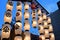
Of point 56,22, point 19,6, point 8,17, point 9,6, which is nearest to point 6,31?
point 8,17

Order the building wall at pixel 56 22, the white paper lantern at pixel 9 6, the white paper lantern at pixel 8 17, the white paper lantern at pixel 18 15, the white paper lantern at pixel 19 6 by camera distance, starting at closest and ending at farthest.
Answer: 1. the white paper lantern at pixel 8 17
2. the white paper lantern at pixel 18 15
3. the white paper lantern at pixel 9 6
4. the white paper lantern at pixel 19 6
5. the building wall at pixel 56 22

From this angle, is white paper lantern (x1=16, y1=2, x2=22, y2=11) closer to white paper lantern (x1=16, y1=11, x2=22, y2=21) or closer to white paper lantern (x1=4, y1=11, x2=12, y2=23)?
white paper lantern (x1=16, y1=11, x2=22, y2=21)

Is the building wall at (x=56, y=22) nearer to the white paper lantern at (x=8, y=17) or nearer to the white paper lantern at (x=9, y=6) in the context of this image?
the white paper lantern at (x=9, y=6)

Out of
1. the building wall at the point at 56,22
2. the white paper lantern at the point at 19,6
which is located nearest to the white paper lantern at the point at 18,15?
the white paper lantern at the point at 19,6

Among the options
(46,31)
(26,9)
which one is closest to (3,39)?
(26,9)

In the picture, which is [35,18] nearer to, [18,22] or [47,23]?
[47,23]

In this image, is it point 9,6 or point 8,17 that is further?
point 9,6

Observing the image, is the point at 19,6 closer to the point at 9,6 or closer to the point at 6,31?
the point at 9,6

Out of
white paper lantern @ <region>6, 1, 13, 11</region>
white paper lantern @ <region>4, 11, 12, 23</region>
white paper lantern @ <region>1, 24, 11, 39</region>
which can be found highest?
white paper lantern @ <region>6, 1, 13, 11</region>

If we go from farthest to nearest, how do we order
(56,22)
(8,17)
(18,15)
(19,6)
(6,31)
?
(56,22) → (19,6) → (18,15) → (8,17) → (6,31)

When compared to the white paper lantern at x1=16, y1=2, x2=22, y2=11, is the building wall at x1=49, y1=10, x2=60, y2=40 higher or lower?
higher

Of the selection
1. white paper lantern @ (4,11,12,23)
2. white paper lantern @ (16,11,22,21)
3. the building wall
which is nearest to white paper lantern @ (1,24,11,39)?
white paper lantern @ (4,11,12,23)

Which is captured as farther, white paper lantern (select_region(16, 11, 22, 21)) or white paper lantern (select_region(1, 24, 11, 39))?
white paper lantern (select_region(16, 11, 22, 21))

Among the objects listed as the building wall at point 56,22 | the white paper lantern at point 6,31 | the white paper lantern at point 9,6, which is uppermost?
the building wall at point 56,22
